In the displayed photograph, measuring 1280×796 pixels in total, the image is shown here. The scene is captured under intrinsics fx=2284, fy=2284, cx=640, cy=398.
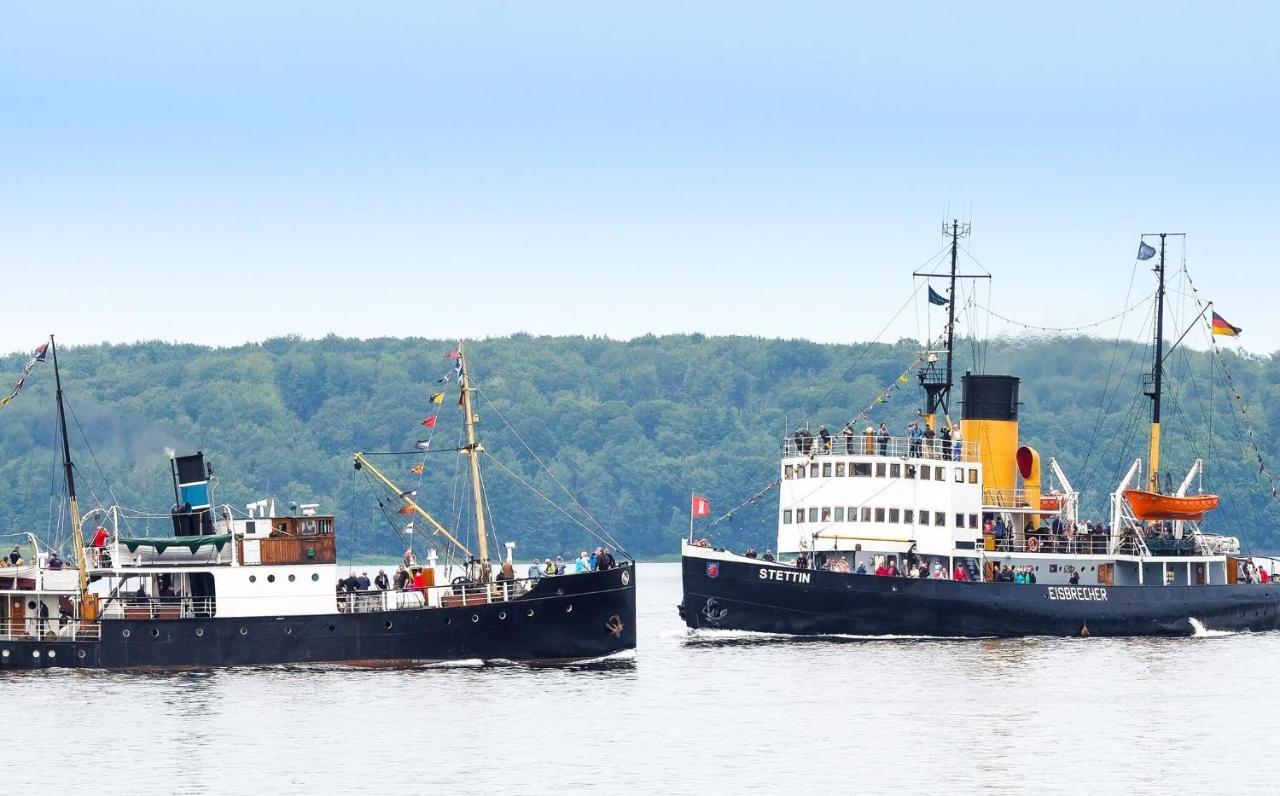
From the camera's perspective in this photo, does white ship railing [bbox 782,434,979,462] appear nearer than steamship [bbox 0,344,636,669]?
No

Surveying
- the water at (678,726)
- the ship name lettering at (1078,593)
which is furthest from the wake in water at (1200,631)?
the water at (678,726)

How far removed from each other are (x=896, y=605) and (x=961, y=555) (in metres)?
3.71

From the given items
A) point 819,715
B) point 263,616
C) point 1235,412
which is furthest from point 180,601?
point 1235,412

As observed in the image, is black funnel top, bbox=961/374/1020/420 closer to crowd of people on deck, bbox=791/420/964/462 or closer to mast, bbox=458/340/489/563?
crowd of people on deck, bbox=791/420/964/462

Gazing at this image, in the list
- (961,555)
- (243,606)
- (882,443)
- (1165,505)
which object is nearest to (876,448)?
(882,443)

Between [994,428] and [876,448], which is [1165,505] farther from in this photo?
[876,448]

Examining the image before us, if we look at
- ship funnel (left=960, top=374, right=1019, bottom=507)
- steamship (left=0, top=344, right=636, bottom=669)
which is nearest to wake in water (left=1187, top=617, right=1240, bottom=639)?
ship funnel (left=960, top=374, right=1019, bottom=507)

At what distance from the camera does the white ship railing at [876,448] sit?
278 feet

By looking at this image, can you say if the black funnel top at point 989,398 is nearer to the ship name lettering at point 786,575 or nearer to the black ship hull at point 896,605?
the black ship hull at point 896,605

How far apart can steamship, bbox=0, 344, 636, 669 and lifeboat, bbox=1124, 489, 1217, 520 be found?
26791 millimetres

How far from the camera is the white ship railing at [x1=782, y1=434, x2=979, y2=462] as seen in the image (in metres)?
84.8

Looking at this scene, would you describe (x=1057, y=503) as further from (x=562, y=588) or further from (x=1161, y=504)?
(x=562, y=588)

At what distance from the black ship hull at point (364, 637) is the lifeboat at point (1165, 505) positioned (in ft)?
84.2

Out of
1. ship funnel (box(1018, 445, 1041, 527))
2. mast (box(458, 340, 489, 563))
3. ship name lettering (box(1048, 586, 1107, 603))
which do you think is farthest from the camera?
ship funnel (box(1018, 445, 1041, 527))
